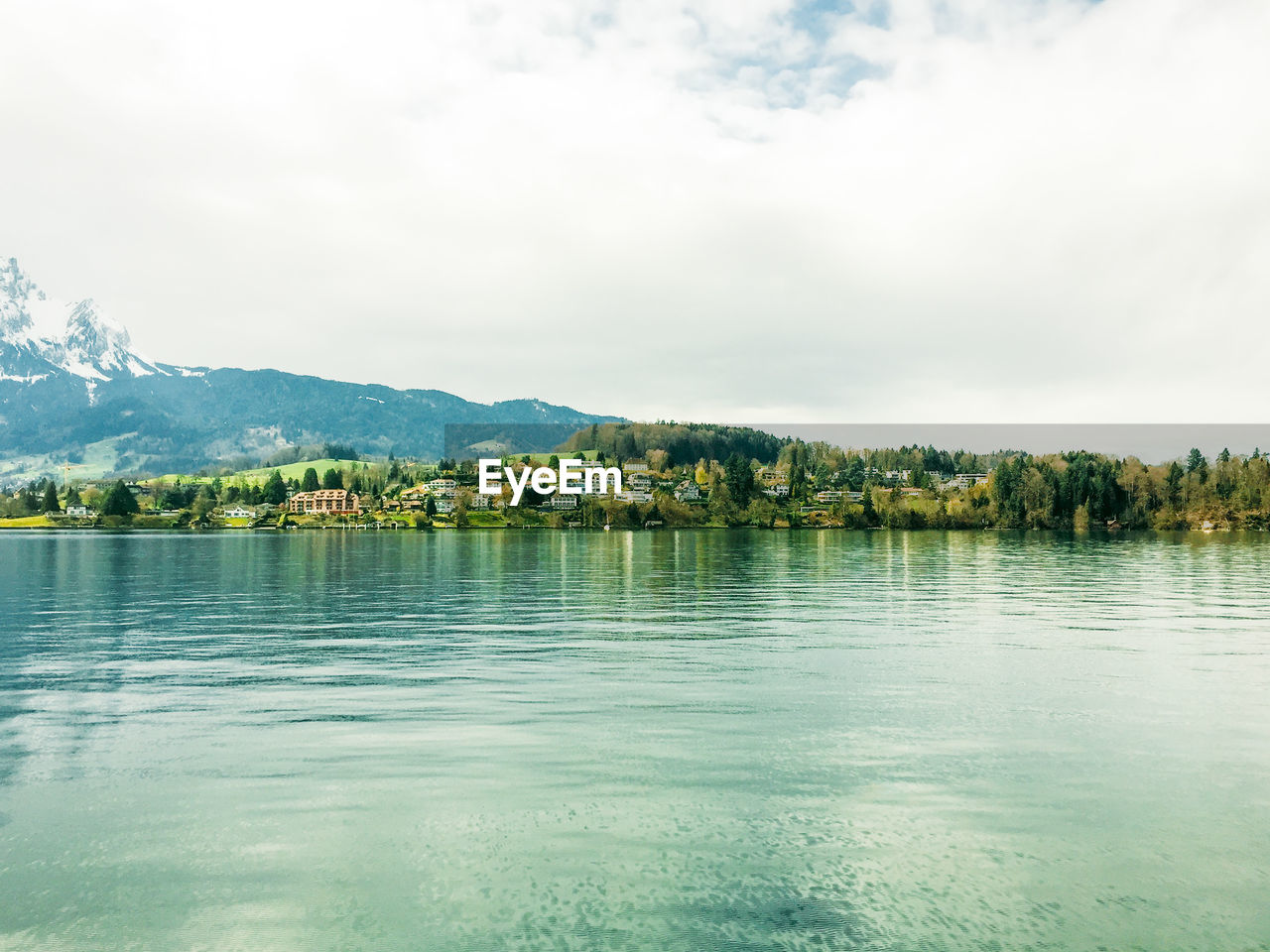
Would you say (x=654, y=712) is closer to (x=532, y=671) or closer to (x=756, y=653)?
(x=532, y=671)

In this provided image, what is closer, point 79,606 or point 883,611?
point 883,611

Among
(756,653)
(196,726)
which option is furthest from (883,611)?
(196,726)

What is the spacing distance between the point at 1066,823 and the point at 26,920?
18.2 metres

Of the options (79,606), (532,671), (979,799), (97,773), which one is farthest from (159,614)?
(979,799)

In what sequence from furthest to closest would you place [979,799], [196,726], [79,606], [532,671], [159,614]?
[79,606], [159,614], [532,671], [196,726], [979,799]

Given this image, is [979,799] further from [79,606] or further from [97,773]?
[79,606]

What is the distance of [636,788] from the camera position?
19.3 meters

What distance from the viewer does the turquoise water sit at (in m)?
13.4

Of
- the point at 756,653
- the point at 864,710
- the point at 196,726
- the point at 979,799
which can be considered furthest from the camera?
the point at 756,653

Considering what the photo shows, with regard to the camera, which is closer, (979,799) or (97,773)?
(979,799)

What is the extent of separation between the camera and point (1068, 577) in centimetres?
8450

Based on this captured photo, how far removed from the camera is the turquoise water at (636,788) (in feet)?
44.1

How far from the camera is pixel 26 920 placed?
1331 cm

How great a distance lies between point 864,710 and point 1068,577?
66936 mm
